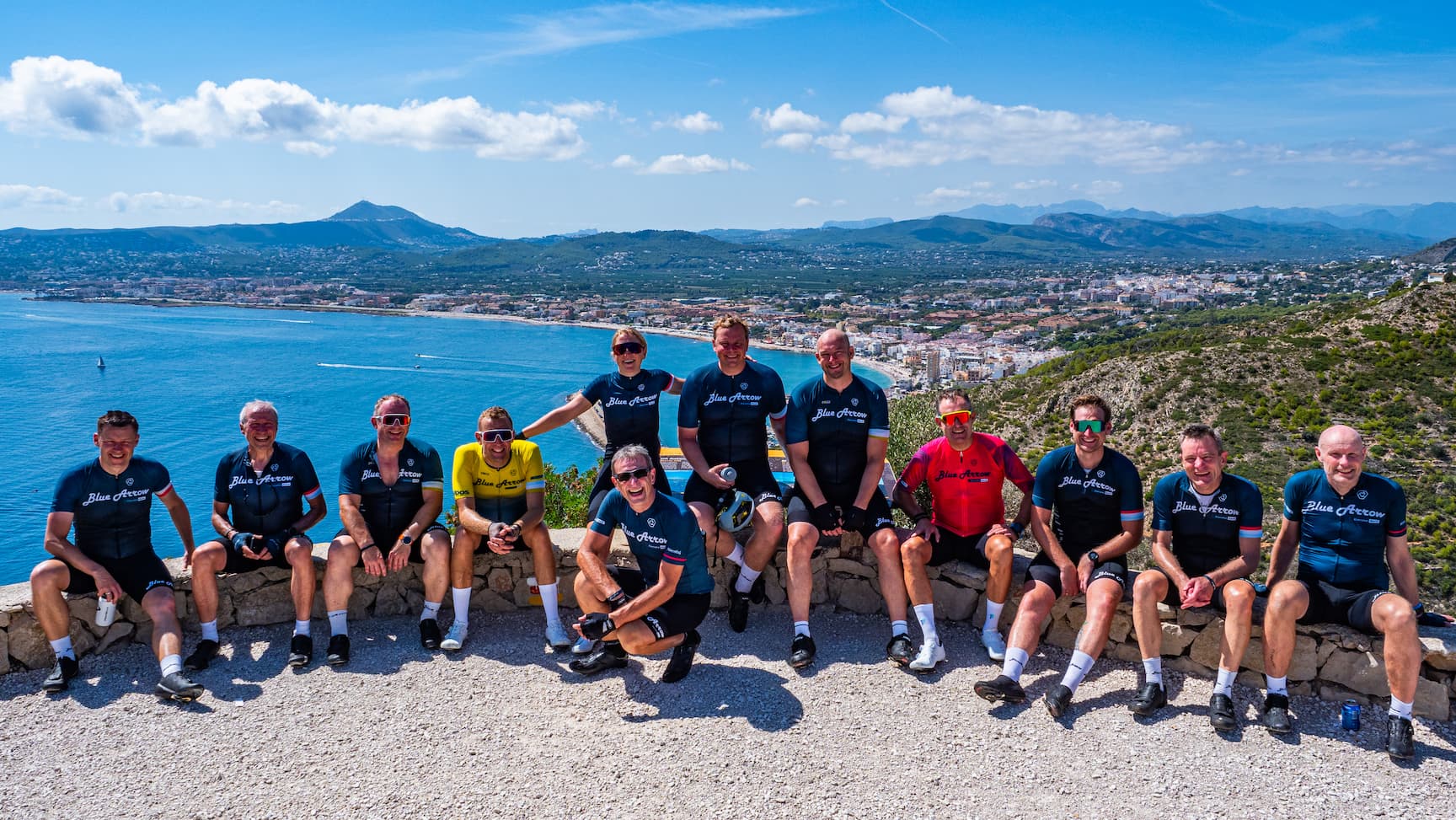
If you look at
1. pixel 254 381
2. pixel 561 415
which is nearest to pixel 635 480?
pixel 561 415

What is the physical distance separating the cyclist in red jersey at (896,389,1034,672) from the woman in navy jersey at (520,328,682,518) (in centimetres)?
163

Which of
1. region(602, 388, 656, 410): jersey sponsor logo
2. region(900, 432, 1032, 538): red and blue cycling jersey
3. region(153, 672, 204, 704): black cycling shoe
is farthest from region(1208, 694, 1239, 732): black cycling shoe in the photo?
region(153, 672, 204, 704): black cycling shoe

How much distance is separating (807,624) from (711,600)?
2.82 ft

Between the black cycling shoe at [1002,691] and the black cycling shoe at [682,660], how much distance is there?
156 cm

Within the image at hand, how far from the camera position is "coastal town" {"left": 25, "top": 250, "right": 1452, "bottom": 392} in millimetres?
96000

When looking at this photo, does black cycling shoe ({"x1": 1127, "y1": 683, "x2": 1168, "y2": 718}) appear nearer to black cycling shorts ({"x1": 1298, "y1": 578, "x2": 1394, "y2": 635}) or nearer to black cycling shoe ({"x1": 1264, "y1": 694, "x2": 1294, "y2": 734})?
black cycling shoe ({"x1": 1264, "y1": 694, "x2": 1294, "y2": 734})

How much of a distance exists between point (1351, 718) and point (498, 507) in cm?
473

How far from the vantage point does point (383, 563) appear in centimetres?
534

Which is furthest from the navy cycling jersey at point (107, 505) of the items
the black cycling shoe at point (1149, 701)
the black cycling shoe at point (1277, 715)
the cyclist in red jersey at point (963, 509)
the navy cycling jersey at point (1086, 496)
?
the black cycling shoe at point (1277, 715)

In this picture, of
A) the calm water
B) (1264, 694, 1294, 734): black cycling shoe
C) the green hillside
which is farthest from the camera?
the calm water

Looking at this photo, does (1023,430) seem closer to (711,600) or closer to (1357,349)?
(1357,349)

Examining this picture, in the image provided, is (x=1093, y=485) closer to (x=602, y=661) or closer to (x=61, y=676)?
(x=602, y=661)

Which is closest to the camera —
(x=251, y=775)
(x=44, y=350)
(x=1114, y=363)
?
(x=251, y=775)

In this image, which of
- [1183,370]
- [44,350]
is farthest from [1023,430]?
[44,350]
